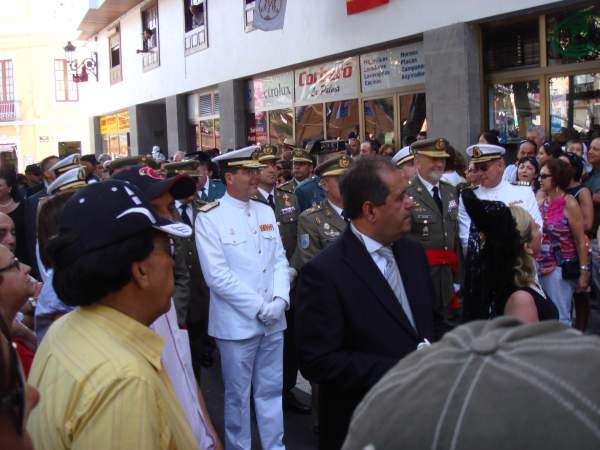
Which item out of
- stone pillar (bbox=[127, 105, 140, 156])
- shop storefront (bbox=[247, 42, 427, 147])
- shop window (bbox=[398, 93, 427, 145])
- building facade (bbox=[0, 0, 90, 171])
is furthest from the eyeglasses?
building facade (bbox=[0, 0, 90, 171])

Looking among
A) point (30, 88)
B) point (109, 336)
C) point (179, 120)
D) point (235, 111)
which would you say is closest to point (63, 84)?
point (30, 88)

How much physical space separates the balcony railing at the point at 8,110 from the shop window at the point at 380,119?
32203 mm

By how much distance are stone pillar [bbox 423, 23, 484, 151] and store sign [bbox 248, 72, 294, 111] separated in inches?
235

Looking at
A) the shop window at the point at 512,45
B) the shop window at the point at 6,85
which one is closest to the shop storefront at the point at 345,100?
the shop window at the point at 512,45

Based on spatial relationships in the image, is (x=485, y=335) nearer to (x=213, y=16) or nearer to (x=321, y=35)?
(x=321, y=35)

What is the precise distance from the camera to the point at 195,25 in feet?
68.4

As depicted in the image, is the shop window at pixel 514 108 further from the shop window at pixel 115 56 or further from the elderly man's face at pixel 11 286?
the shop window at pixel 115 56

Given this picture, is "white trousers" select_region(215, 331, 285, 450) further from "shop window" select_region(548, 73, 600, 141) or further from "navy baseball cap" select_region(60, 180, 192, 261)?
"shop window" select_region(548, 73, 600, 141)

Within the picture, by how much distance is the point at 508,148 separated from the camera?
11617 mm

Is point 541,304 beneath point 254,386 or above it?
above

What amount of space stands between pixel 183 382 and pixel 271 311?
1972mm

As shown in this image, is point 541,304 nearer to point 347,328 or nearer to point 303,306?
point 347,328

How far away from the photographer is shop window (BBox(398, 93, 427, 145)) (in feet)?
42.7

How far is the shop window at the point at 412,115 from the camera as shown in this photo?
13.0 metres
